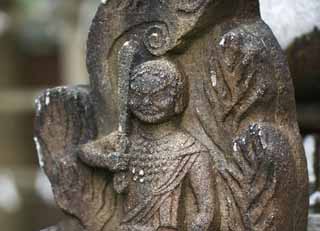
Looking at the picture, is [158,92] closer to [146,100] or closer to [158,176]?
[146,100]

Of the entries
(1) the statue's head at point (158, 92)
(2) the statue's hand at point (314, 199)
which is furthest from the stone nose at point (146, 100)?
(2) the statue's hand at point (314, 199)

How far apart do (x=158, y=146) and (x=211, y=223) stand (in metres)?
0.23

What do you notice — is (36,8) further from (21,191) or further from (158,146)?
(158,146)

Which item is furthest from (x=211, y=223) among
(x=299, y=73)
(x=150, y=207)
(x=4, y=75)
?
(x=4, y=75)

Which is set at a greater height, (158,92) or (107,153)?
(158,92)

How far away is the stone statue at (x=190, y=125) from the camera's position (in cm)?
315

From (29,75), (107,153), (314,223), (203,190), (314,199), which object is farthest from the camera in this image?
(29,75)

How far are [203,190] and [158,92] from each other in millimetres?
254

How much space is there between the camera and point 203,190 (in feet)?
10.4

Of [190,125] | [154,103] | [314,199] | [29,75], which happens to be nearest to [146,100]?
[154,103]

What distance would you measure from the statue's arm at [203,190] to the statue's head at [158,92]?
0.44 ft

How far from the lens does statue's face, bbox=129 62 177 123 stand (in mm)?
3215

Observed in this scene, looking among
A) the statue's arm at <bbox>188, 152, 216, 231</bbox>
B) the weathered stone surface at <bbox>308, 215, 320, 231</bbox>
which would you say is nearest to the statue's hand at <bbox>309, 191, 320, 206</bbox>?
the weathered stone surface at <bbox>308, 215, 320, 231</bbox>

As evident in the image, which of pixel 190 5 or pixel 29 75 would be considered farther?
pixel 29 75
